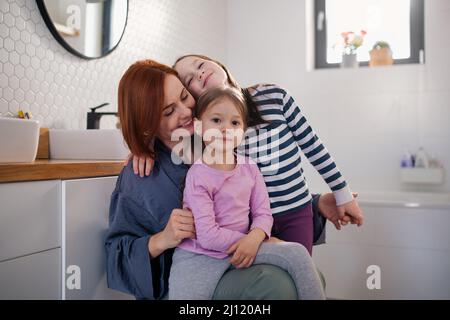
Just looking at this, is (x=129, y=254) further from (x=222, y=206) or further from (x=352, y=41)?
(x=352, y=41)

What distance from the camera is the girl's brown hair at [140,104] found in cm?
109

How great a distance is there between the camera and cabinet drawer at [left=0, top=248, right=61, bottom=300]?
98 centimetres

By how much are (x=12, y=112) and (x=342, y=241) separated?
1834 millimetres

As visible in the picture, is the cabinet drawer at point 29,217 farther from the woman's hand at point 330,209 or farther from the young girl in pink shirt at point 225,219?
the woman's hand at point 330,209

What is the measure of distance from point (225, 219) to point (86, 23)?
1299 mm

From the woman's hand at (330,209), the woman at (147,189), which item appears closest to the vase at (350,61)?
the woman's hand at (330,209)

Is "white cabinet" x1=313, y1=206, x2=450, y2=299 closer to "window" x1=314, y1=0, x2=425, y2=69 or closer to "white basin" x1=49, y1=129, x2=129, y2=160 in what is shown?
"window" x1=314, y1=0, x2=425, y2=69

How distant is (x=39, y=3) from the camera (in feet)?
5.37

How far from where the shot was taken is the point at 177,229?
0.97m

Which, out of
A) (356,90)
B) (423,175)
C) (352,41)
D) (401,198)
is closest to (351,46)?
(352,41)

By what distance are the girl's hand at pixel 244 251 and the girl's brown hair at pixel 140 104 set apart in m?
0.37

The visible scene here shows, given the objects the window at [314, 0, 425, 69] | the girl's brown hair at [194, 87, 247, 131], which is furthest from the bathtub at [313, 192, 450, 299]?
the girl's brown hair at [194, 87, 247, 131]

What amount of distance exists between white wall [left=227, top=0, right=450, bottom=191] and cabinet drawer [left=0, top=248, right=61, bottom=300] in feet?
7.59
